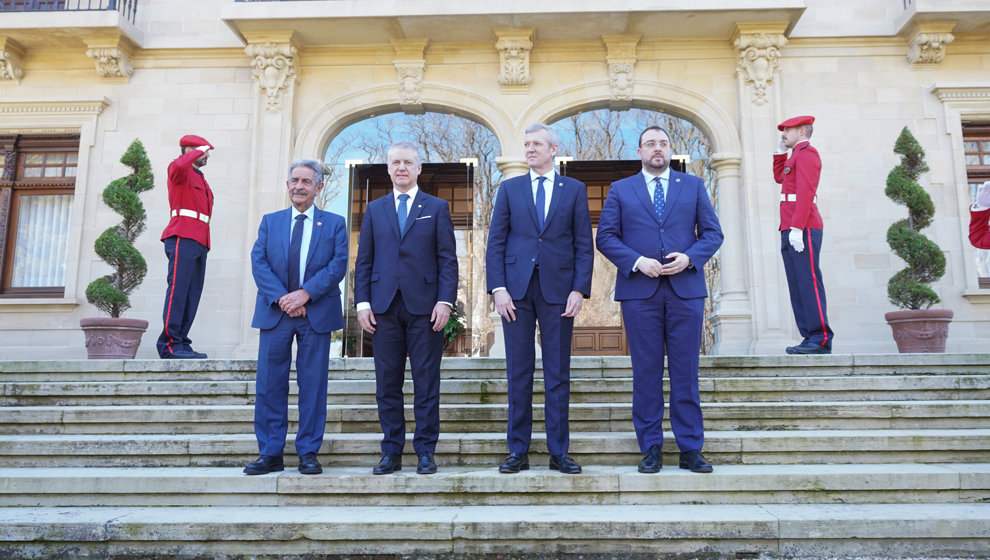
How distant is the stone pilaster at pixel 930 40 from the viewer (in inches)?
313

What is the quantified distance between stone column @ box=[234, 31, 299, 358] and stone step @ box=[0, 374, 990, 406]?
340 centimetres

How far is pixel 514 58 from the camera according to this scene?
8.38 meters

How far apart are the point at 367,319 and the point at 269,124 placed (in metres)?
5.50

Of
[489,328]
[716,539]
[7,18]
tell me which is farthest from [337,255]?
[7,18]

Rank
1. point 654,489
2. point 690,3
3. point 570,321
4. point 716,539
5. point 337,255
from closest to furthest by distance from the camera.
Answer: point 716,539 < point 654,489 < point 570,321 < point 337,255 < point 690,3

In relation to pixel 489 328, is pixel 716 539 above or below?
below

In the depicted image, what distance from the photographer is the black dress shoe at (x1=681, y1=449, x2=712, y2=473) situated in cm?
333

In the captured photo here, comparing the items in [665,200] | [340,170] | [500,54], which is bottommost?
[665,200]

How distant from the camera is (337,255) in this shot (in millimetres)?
3889

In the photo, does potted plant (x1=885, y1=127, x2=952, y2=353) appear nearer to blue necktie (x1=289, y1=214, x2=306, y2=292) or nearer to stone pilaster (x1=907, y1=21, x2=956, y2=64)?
stone pilaster (x1=907, y1=21, x2=956, y2=64)

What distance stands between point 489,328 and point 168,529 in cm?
595

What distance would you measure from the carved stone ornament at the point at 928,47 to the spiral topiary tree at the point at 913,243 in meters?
1.79

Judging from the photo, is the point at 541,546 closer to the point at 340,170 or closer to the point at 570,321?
the point at 570,321

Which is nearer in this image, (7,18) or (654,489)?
(654,489)
